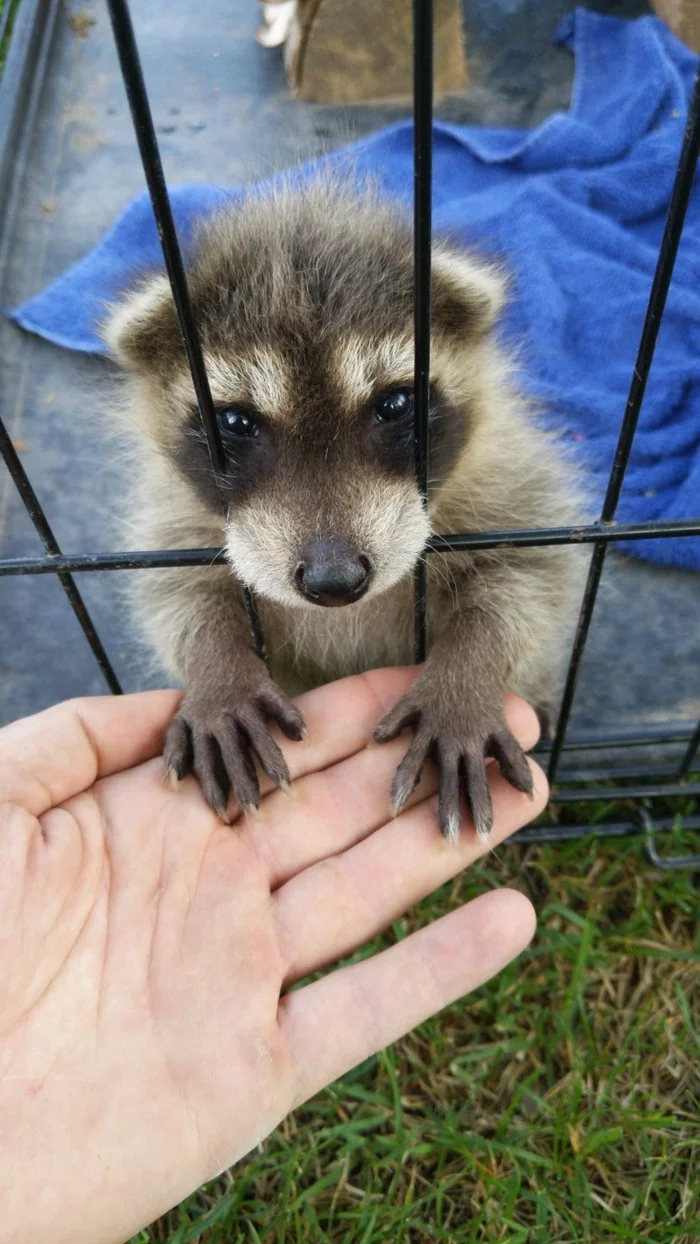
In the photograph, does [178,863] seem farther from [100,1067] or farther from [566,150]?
[566,150]

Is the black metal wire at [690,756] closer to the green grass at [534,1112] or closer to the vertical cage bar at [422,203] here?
the green grass at [534,1112]

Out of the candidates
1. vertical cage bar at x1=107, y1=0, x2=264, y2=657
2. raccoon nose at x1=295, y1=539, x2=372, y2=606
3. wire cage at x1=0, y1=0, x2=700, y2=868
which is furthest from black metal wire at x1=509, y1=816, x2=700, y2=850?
vertical cage bar at x1=107, y1=0, x2=264, y2=657

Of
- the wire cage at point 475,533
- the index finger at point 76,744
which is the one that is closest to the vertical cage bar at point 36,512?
the wire cage at point 475,533

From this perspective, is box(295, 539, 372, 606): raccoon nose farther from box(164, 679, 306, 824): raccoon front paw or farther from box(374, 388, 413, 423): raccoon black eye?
box(164, 679, 306, 824): raccoon front paw

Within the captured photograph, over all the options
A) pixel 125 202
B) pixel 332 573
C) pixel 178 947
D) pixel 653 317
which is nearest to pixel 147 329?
pixel 332 573

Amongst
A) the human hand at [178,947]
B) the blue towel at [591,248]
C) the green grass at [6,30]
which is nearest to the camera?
the human hand at [178,947]

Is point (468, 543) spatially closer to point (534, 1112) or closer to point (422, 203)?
point (422, 203)

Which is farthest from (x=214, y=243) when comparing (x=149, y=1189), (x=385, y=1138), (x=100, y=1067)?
(x=385, y=1138)
